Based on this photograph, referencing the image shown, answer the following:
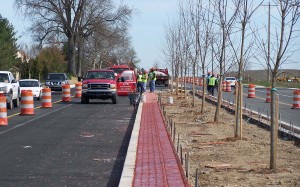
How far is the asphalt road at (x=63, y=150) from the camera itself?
10156mm

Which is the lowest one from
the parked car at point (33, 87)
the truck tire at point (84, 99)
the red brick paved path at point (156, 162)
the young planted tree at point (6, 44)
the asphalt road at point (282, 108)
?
the asphalt road at point (282, 108)

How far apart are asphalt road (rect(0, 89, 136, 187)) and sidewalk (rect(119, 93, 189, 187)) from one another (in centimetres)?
30

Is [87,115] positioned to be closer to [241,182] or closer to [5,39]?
[241,182]

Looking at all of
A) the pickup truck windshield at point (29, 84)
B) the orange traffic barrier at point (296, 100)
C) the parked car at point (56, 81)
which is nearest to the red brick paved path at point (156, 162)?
the orange traffic barrier at point (296, 100)

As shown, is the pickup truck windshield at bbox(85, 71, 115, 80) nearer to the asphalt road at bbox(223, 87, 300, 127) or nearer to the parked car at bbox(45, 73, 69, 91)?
the asphalt road at bbox(223, 87, 300, 127)

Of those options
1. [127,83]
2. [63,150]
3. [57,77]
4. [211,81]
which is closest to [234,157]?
[63,150]

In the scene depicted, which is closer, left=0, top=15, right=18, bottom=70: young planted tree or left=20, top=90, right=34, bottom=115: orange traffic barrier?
left=20, top=90, right=34, bottom=115: orange traffic barrier

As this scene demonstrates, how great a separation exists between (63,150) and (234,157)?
3.98m

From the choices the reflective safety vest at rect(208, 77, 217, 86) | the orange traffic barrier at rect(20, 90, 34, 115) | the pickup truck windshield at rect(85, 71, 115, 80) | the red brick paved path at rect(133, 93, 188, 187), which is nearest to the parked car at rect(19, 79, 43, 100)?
the pickup truck windshield at rect(85, 71, 115, 80)

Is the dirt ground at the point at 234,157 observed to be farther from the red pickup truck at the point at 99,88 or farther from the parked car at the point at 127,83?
the parked car at the point at 127,83

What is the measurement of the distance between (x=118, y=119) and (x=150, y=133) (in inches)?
246

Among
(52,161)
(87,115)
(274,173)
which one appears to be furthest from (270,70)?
(87,115)

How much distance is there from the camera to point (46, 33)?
65.7 m

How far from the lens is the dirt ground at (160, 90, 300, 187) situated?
9.49 meters
